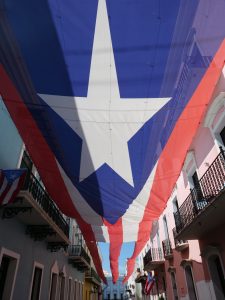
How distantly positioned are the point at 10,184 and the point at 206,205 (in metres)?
5.12

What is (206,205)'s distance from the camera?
22.8ft

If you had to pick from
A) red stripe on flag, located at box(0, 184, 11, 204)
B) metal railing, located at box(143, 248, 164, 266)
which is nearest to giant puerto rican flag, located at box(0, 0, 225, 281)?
red stripe on flag, located at box(0, 184, 11, 204)

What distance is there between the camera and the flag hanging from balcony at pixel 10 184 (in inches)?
193

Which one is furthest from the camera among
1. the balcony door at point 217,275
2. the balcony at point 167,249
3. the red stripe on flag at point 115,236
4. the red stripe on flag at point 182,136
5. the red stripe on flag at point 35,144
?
the balcony at point 167,249

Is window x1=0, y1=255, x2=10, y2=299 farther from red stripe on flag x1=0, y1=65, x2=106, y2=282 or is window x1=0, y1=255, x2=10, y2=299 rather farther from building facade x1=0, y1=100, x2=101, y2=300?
red stripe on flag x1=0, y1=65, x2=106, y2=282

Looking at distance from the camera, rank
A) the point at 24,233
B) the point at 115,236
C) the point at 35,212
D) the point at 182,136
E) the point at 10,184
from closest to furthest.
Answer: the point at 182,136 → the point at 10,184 → the point at 35,212 → the point at 24,233 → the point at 115,236

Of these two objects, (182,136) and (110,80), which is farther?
(182,136)

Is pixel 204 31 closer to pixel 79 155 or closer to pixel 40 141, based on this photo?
pixel 79 155

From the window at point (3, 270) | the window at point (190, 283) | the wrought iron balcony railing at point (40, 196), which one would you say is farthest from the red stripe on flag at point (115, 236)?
the window at point (190, 283)

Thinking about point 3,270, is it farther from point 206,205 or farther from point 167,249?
point 167,249

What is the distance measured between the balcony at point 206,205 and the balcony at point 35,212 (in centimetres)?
462

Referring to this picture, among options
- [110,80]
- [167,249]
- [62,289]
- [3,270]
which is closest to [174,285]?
[167,249]

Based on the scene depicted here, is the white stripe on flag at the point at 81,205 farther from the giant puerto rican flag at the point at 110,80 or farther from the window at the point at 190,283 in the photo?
the window at the point at 190,283

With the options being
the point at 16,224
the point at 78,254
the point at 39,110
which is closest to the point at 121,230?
the point at 16,224
